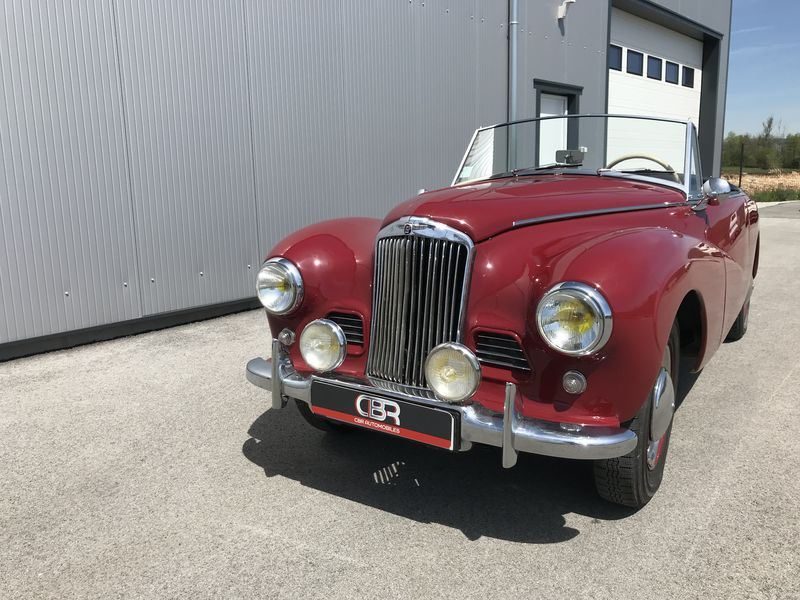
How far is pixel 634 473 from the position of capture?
2.53m

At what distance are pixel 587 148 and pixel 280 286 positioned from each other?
6.98 ft

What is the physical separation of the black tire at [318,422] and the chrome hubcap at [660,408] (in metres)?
1.57

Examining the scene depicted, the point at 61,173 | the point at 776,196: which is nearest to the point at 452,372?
the point at 61,173

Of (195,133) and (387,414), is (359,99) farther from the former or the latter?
(387,414)

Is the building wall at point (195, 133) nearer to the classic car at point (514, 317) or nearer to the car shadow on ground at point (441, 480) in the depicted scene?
the car shadow on ground at point (441, 480)

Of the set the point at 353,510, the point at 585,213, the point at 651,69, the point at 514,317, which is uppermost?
the point at 651,69

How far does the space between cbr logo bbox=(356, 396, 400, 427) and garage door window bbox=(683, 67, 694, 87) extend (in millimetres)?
16344

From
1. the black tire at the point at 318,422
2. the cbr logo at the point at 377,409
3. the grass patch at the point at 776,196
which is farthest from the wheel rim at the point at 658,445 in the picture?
the grass patch at the point at 776,196

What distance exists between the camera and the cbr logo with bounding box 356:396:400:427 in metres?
2.52

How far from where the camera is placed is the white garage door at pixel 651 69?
513 inches

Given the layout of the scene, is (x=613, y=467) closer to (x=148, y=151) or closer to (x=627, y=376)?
(x=627, y=376)

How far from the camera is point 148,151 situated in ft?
18.7

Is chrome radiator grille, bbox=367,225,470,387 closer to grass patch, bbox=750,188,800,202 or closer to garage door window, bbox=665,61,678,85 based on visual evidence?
garage door window, bbox=665,61,678,85

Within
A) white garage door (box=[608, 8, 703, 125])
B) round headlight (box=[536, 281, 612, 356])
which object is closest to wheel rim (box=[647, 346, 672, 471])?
round headlight (box=[536, 281, 612, 356])
